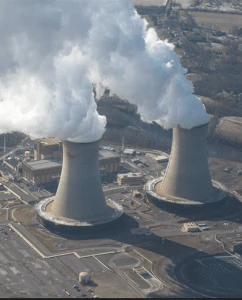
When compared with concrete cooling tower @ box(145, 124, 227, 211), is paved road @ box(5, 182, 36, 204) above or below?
below

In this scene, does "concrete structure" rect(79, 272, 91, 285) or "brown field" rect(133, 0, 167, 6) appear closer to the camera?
"concrete structure" rect(79, 272, 91, 285)

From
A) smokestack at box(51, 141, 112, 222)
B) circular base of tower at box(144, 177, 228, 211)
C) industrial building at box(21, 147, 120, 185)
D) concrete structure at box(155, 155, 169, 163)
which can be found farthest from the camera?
concrete structure at box(155, 155, 169, 163)

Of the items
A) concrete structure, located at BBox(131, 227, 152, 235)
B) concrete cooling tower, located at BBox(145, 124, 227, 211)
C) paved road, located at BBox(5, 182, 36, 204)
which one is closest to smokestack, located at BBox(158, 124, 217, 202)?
concrete cooling tower, located at BBox(145, 124, 227, 211)

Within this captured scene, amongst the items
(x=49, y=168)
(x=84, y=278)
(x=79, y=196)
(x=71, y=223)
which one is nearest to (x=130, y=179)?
(x=49, y=168)

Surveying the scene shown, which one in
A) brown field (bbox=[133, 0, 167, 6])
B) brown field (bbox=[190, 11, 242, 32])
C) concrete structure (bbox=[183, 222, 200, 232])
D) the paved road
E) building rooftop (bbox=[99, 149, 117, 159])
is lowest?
concrete structure (bbox=[183, 222, 200, 232])

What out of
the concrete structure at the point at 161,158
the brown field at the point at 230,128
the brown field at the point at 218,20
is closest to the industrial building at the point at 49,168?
the concrete structure at the point at 161,158

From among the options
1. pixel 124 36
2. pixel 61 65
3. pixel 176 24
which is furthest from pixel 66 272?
pixel 176 24

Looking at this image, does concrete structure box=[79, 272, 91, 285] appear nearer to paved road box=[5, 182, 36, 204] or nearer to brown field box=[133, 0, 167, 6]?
paved road box=[5, 182, 36, 204]
